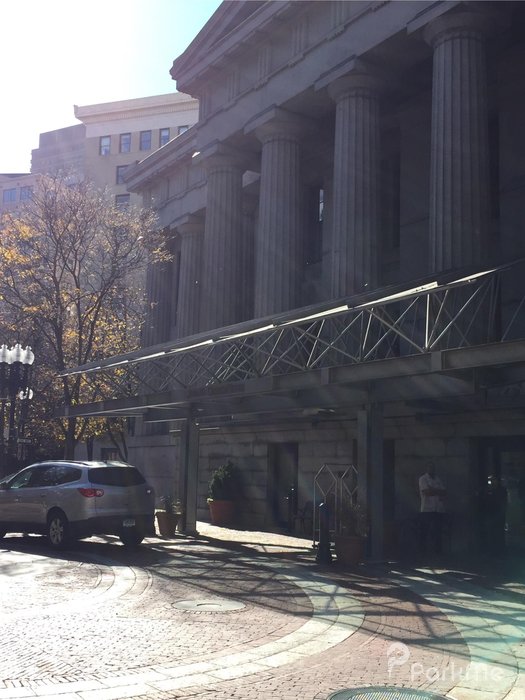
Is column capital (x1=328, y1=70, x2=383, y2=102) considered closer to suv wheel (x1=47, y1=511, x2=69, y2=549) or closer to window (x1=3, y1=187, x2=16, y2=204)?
suv wheel (x1=47, y1=511, x2=69, y2=549)

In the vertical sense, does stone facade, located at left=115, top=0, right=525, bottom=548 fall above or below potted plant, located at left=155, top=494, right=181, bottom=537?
above

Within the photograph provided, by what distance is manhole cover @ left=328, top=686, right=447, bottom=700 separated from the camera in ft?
19.7

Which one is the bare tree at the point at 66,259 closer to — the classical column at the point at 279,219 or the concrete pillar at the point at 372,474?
the classical column at the point at 279,219

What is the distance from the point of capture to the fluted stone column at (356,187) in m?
20.0

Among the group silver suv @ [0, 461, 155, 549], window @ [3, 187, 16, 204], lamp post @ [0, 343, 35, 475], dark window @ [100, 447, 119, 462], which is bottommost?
silver suv @ [0, 461, 155, 549]

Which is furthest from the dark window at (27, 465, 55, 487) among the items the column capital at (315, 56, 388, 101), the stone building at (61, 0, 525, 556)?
the column capital at (315, 56, 388, 101)

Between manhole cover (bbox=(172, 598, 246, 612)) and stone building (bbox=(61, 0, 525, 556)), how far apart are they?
4.30 meters

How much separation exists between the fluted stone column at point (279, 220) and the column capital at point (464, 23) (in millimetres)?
6486

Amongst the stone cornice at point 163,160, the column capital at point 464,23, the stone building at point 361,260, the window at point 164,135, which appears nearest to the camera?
the stone building at point 361,260

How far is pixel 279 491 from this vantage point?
24.0m

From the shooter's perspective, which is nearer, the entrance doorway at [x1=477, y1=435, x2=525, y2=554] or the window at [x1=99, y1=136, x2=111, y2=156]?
the entrance doorway at [x1=477, y1=435, x2=525, y2=554]

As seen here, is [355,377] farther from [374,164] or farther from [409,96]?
[409,96]

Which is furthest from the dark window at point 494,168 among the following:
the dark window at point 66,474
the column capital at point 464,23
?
the dark window at point 66,474

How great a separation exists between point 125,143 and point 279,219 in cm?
5208
